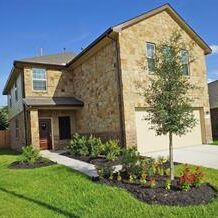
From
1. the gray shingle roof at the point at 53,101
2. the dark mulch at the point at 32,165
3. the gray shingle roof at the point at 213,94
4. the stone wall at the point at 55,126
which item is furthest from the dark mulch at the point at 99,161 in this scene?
the gray shingle roof at the point at 213,94

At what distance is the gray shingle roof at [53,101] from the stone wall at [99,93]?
19.8 inches

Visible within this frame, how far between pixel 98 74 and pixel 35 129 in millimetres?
5109

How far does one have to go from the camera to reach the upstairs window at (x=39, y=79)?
19094 millimetres

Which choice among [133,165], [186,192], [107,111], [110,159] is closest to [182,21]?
[107,111]

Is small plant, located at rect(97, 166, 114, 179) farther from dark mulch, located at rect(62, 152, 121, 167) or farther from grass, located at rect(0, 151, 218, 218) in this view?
dark mulch, located at rect(62, 152, 121, 167)

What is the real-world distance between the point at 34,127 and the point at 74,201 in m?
11.1

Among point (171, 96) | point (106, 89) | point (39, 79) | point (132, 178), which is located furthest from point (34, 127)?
point (171, 96)

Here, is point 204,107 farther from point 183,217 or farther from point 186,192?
point 183,217

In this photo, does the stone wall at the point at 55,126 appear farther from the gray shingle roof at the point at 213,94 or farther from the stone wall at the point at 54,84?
the gray shingle roof at the point at 213,94

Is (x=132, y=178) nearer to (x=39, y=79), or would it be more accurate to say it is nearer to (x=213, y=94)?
(x=39, y=79)

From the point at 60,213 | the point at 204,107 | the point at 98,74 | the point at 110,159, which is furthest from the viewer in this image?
the point at 204,107

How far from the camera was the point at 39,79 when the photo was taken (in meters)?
19.2

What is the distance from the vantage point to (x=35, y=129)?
1747 centimetres

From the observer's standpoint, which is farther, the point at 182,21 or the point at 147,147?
the point at 182,21
